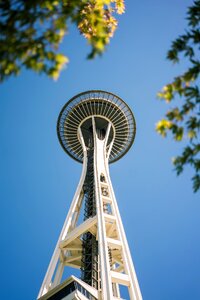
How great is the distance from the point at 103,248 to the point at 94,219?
343cm

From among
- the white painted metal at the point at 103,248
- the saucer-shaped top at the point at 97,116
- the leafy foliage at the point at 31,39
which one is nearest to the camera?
the leafy foliage at the point at 31,39

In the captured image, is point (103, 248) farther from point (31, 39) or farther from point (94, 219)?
point (31, 39)

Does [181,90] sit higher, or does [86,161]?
[86,161]

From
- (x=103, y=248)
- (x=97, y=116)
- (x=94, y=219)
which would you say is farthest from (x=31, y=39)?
(x=97, y=116)

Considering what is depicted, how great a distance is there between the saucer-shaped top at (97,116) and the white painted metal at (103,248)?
11082 mm

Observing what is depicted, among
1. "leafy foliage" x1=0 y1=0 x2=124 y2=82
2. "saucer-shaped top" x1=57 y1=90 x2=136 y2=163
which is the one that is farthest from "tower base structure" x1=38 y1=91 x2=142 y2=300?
"leafy foliage" x1=0 y1=0 x2=124 y2=82

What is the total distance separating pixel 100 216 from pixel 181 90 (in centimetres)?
1630

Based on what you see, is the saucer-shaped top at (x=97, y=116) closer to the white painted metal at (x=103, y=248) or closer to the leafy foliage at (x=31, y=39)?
the white painted metal at (x=103, y=248)

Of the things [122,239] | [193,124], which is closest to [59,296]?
[122,239]

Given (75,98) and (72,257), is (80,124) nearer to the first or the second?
(75,98)

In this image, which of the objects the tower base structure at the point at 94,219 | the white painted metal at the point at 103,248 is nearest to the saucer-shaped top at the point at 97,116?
the tower base structure at the point at 94,219

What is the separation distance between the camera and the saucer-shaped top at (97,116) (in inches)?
1394

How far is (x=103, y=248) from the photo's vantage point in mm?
16234

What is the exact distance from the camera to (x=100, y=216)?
63.7 feet
